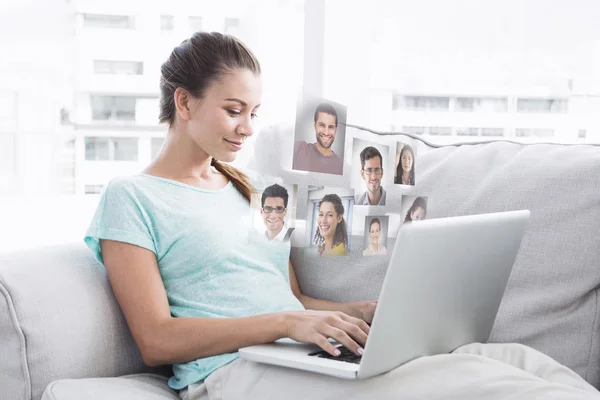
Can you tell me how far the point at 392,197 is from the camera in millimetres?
1415

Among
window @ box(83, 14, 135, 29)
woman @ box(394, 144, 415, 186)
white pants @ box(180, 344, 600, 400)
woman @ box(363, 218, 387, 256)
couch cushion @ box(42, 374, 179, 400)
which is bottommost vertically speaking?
couch cushion @ box(42, 374, 179, 400)

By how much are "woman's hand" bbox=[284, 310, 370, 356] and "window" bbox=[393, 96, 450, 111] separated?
1.51m

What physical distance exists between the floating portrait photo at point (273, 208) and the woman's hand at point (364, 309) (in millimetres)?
202

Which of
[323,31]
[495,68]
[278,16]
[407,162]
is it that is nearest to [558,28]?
[495,68]

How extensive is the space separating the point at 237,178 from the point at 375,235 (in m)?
0.32

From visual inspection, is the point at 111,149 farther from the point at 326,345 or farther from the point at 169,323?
the point at 326,345

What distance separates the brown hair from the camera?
1438 millimetres

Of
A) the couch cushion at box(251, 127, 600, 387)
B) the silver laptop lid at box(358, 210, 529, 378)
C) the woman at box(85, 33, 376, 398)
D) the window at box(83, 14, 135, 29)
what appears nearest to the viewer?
the silver laptop lid at box(358, 210, 529, 378)

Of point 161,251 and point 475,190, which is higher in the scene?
point 475,190

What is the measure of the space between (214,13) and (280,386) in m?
1.86

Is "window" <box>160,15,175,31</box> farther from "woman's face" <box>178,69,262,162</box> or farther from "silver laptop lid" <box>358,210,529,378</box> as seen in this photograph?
"silver laptop lid" <box>358,210,529,378</box>

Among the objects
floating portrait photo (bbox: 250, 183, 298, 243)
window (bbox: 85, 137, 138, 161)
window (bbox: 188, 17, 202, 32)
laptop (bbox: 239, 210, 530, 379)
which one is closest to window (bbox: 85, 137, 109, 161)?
window (bbox: 85, 137, 138, 161)

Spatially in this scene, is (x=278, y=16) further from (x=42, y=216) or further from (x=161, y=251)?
(x=161, y=251)

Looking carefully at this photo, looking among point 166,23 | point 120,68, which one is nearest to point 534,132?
point 166,23
